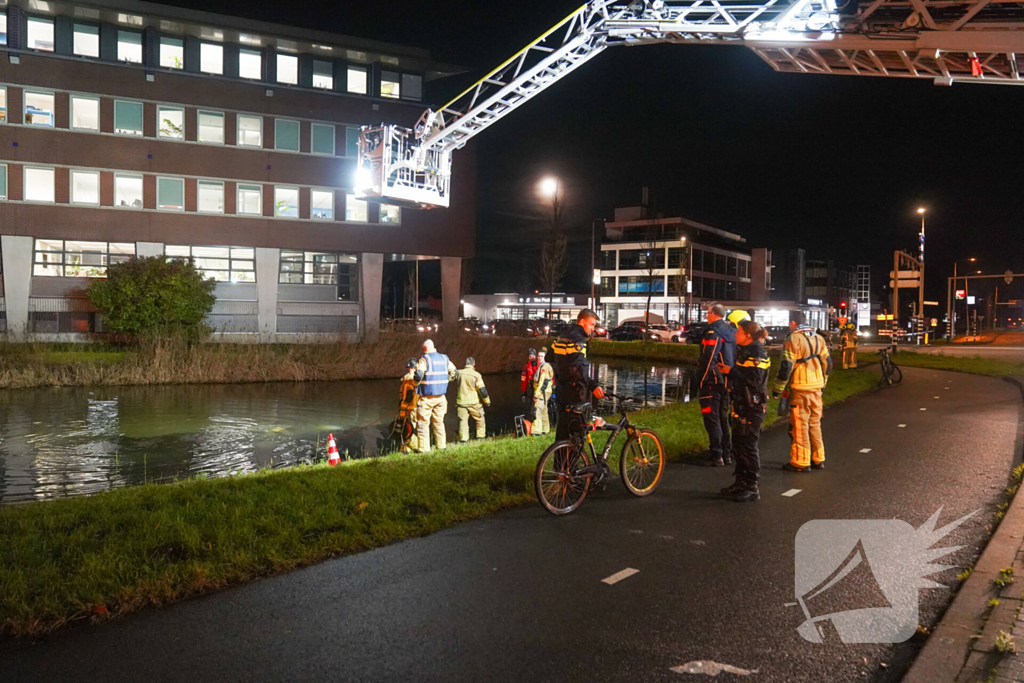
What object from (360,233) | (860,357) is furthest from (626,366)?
(360,233)

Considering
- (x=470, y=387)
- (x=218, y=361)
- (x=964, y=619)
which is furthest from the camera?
(x=218, y=361)

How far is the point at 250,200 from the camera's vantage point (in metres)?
38.8

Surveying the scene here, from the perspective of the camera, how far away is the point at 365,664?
4.11m

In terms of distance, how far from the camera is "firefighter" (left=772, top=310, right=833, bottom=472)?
929 cm

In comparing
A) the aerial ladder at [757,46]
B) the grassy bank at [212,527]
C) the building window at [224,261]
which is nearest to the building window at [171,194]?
the building window at [224,261]

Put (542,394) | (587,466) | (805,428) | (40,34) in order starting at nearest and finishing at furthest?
1. (587,466)
2. (805,428)
3. (542,394)
4. (40,34)

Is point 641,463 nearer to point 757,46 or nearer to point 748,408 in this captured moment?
point 748,408

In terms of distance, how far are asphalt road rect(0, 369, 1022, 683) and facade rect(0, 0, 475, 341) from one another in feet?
96.3

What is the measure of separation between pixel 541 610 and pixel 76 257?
38.9 m

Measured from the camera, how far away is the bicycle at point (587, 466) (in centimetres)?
703

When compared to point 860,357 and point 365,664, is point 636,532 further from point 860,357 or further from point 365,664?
point 860,357

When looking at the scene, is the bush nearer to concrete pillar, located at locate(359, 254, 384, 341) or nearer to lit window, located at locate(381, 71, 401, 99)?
concrete pillar, located at locate(359, 254, 384, 341)

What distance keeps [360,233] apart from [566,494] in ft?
117

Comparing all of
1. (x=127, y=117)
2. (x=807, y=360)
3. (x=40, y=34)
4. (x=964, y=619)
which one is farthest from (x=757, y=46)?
(x=40, y=34)
